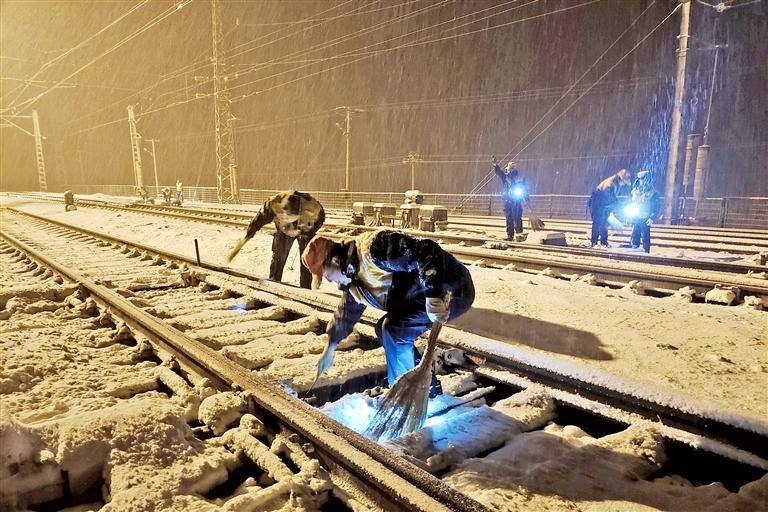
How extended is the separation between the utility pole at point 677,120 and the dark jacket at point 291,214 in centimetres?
1331

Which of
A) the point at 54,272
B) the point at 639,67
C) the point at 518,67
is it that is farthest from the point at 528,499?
the point at 518,67

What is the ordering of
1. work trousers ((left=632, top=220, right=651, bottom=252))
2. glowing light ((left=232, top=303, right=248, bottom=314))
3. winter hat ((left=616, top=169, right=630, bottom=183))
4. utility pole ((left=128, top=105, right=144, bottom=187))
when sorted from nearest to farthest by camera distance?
1. glowing light ((left=232, top=303, right=248, bottom=314))
2. work trousers ((left=632, top=220, right=651, bottom=252))
3. winter hat ((left=616, top=169, right=630, bottom=183))
4. utility pole ((left=128, top=105, right=144, bottom=187))

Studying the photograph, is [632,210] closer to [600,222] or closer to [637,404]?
[600,222]

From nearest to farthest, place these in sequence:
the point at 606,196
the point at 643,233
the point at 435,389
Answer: the point at 435,389, the point at 643,233, the point at 606,196

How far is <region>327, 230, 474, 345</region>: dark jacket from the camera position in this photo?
2.57m

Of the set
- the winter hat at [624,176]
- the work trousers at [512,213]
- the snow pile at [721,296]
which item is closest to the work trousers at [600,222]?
the winter hat at [624,176]

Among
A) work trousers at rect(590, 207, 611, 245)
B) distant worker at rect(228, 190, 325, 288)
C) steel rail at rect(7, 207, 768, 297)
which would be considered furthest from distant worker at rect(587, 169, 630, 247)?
distant worker at rect(228, 190, 325, 288)

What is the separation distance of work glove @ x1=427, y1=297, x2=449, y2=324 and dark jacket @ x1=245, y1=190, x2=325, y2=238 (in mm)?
4170

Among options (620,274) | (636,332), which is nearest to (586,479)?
(636,332)

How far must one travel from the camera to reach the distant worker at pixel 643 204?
9375 millimetres

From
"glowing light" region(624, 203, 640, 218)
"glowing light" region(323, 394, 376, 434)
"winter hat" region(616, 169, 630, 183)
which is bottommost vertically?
"glowing light" region(323, 394, 376, 434)

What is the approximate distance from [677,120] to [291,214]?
45.4 feet

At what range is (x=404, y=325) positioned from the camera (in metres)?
2.90

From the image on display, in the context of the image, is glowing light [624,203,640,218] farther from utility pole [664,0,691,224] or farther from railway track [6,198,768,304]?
utility pole [664,0,691,224]
